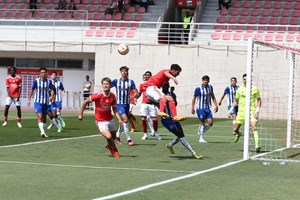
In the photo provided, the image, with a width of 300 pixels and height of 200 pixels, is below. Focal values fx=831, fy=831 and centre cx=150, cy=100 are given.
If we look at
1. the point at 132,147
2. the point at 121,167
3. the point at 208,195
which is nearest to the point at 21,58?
the point at 132,147

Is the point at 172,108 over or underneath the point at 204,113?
over

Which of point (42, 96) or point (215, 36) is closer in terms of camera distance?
point (42, 96)

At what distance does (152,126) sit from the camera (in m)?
25.0

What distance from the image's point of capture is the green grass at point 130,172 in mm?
12156

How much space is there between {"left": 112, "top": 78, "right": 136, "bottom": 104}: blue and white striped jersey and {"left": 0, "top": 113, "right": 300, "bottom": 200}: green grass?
1.26 metres

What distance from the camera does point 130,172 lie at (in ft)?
49.0

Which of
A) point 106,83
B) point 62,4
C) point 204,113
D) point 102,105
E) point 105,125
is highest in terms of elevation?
point 62,4

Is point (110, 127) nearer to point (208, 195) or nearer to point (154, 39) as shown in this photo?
point (208, 195)

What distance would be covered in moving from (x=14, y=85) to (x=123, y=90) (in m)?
8.10

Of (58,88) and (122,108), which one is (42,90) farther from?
(58,88)

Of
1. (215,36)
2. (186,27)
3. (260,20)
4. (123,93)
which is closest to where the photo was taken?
(123,93)

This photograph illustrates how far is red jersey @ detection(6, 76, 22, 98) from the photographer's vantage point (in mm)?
29719

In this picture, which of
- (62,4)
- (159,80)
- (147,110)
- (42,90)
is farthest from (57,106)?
(62,4)

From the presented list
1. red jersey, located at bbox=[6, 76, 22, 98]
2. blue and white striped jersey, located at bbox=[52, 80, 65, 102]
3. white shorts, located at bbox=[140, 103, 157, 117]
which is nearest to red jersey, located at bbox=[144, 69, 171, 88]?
white shorts, located at bbox=[140, 103, 157, 117]
